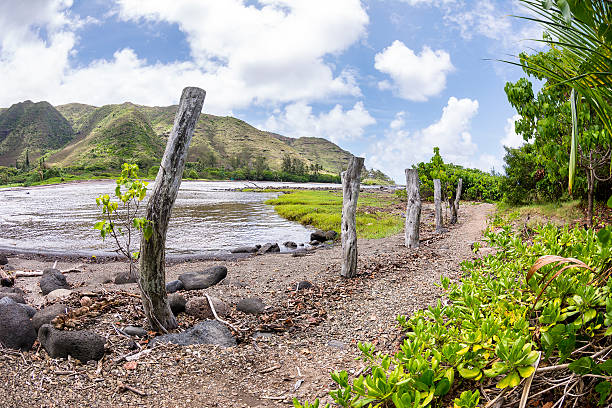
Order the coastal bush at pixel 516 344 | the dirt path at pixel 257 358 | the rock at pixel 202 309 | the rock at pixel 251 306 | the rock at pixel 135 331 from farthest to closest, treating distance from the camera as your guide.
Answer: the rock at pixel 251 306
the rock at pixel 202 309
the rock at pixel 135 331
the dirt path at pixel 257 358
the coastal bush at pixel 516 344

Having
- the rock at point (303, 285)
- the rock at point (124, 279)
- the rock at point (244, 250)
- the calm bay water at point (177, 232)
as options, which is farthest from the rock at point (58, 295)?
the calm bay water at point (177, 232)

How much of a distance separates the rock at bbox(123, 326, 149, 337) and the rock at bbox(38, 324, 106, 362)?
67cm

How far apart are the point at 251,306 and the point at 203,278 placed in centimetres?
322

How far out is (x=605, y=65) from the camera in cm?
183

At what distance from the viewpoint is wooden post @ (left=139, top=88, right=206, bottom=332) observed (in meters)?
5.70

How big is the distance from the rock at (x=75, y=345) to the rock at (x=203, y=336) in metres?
0.76

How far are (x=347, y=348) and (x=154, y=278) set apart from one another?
3306 millimetres

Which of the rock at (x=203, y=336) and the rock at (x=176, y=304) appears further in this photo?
the rock at (x=176, y=304)

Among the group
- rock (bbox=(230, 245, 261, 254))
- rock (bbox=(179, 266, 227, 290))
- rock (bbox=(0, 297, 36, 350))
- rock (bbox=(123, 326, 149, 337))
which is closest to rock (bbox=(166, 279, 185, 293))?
rock (bbox=(179, 266, 227, 290))

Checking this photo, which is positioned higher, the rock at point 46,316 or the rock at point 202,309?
the rock at point 46,316

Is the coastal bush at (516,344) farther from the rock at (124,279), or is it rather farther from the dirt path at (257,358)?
the rock at (124,279)

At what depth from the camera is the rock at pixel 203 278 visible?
990cm

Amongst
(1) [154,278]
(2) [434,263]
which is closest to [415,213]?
(2) [434,263]

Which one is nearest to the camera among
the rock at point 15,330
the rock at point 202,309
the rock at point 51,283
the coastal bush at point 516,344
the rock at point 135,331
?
the coastal bush at point 516,344
